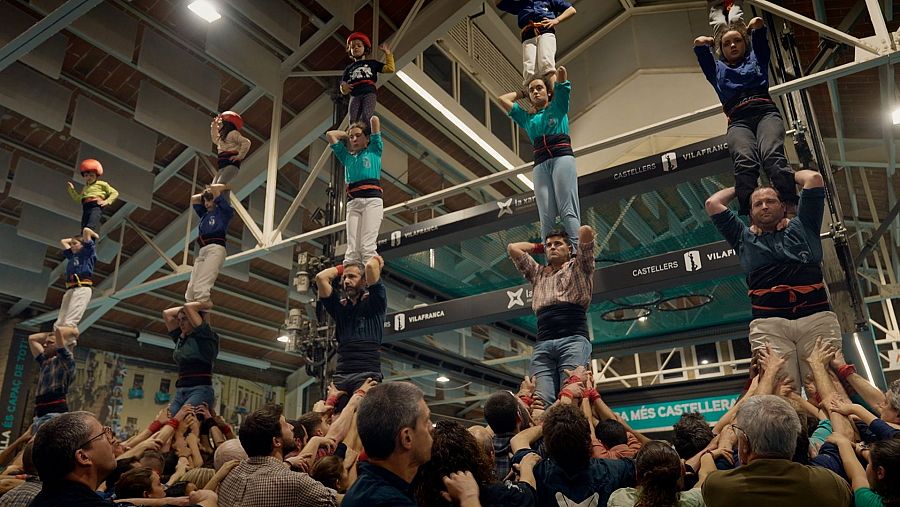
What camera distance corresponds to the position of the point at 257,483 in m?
2.59

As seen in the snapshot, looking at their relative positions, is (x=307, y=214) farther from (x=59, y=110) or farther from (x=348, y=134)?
(x=348, y=134)

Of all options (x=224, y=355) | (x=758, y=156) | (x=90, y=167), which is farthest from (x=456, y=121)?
(x=224, y=355)

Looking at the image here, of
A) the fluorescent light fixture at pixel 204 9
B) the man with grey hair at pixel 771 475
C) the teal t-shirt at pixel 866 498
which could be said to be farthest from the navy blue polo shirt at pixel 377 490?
the fluorescent light fixture at pixel 204 9

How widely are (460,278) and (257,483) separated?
8.24 metres

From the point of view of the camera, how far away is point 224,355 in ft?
49.4

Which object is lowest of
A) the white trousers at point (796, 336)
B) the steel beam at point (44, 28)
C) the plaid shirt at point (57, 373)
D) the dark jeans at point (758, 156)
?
the white trousers at point (796, 336)

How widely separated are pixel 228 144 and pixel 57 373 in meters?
3.07

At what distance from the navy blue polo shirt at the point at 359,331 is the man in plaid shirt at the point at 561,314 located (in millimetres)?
1290

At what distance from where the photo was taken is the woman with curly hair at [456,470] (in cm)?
210

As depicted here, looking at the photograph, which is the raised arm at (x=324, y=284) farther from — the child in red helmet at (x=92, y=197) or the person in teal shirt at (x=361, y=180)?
the child in red helmet at (x=92, y=197)

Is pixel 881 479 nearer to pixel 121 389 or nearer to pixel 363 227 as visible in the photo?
pixel 363 227

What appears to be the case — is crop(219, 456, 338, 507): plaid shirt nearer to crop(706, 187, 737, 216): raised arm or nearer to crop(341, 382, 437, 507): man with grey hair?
crop(341, 382, 437, 507): man with grey hair

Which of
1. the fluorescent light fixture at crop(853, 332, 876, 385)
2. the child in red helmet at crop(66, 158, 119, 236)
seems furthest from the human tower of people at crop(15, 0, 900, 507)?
the fluorescent light fixture at crop(853, 332, 876, 385)

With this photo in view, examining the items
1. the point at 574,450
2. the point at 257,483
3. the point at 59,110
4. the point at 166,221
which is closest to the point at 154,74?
the point at 59,110
